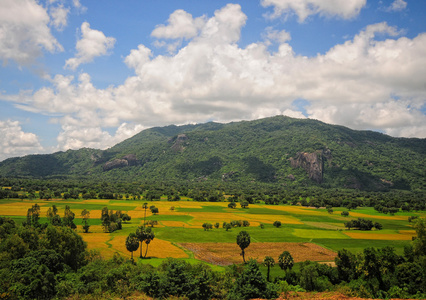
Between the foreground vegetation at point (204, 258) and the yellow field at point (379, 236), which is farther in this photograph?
the yellow field at point (379, 236)

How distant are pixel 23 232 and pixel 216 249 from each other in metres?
38.3

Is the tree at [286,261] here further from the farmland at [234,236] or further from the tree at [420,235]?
the tree at [420,235]

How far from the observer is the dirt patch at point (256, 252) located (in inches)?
2115

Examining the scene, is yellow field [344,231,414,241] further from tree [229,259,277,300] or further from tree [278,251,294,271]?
tree [229,259,277,300]

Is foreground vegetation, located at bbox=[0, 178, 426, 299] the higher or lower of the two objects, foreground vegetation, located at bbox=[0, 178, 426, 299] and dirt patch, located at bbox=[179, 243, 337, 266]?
the higher

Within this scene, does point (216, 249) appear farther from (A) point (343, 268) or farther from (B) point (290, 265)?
(A) point (343, 268)

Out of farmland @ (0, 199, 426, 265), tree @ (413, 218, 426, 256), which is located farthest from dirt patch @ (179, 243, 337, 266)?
tree @ (413, 218, 426, 256)

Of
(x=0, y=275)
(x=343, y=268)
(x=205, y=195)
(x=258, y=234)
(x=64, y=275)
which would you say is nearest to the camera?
(x=0, y=275)

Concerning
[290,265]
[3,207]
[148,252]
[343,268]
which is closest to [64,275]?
[148,252]

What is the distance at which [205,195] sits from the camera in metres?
165

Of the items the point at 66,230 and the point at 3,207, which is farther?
the point at 3,207

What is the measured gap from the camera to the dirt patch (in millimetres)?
53719

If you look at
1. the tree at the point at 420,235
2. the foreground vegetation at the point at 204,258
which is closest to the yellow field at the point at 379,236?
the foreground vegetation at the point at 204,258

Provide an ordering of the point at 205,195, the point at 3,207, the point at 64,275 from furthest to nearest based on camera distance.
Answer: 1. the point at 205,195
2. the point at 3,207
3. the point at 64,275
